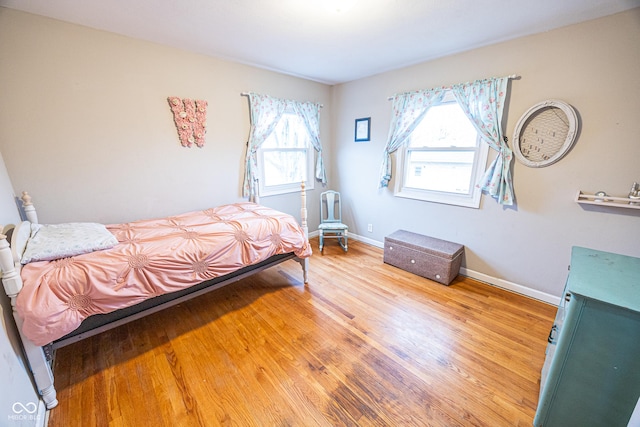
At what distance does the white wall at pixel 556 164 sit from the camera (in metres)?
1.87

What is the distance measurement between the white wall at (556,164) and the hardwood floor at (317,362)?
0.48 metres

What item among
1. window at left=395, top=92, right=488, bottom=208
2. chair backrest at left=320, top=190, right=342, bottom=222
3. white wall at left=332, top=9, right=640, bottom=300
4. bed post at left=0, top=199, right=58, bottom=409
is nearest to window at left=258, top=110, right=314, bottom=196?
chair backrest at left=320, top=190, right=342, bottom=222

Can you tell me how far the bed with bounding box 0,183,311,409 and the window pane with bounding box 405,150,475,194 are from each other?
70.9 inches

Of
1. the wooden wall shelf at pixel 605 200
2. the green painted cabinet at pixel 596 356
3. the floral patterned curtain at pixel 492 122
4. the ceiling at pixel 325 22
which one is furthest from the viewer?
the floral patterned curtain at pixel 492 122

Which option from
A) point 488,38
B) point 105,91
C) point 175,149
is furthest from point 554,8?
point 105,91

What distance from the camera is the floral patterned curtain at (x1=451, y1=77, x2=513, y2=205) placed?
2.35 m

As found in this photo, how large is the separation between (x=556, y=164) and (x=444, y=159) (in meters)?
0.98

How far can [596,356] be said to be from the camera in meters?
1.10

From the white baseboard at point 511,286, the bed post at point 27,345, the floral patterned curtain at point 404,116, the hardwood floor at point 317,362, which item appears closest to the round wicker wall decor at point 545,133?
the floral patterned curtain at point 404,116

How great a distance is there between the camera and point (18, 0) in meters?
1.66

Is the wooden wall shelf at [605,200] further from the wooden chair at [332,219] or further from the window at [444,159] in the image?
the wooden chair at [332,219]

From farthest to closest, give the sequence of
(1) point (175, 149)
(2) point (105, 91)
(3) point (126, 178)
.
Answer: (1) point (175, 149) → (3) point (126, 178) → (2) point (105, 91)

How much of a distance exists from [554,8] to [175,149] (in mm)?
3395

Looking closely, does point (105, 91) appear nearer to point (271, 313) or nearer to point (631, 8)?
point (271, 313)
